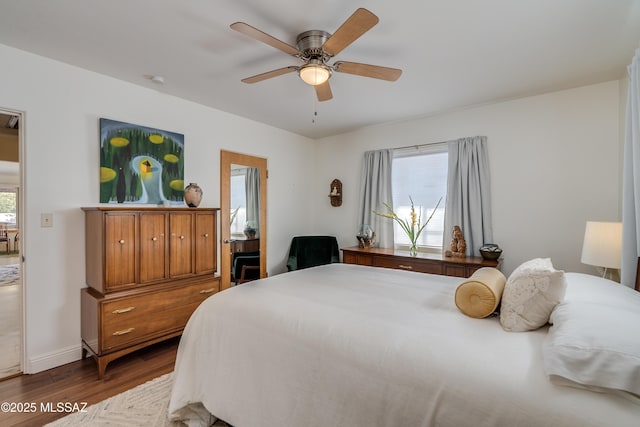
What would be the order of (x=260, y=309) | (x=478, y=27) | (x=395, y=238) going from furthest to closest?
(x=395, y=238) < (x=478, y=27) < (x=260, y=309)

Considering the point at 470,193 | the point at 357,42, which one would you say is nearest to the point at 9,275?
the point at 357,42

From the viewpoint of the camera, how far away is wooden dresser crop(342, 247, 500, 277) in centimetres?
311

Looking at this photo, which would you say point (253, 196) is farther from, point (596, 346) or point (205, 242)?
point (596, 346)

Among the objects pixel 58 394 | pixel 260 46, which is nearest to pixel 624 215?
pixel 260 46

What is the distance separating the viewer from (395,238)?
4188 millimetres

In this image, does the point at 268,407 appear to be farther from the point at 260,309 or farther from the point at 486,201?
the point at 486,201

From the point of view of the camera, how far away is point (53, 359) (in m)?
2.49

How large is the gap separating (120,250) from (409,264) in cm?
290

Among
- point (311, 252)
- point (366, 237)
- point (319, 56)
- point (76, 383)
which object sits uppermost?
point (319, 56)

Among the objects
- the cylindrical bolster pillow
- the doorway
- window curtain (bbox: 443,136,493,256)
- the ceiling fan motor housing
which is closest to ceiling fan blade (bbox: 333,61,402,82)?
the ceiling fan motor housing

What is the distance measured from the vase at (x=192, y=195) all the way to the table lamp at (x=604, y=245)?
351 centimetres

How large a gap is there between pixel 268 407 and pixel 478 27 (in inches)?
102

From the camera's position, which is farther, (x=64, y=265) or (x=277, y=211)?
(x=277, y=211)

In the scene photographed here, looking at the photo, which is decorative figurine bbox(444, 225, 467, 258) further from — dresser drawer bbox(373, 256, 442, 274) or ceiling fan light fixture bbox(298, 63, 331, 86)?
ceiling fan light fixture bbox(298, 63, 331, 86)
